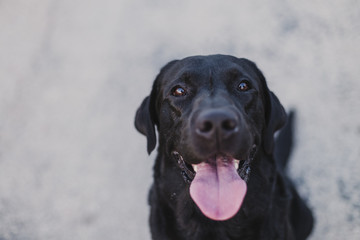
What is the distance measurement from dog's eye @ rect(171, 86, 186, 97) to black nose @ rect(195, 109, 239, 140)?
0.52 metres

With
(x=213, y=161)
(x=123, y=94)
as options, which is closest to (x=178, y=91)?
(x=213, y=161)

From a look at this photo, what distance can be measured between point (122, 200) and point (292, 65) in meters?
2.40

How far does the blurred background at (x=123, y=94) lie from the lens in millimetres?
3289

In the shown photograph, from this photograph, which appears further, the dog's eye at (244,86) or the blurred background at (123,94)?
the blurred background at (123,94)

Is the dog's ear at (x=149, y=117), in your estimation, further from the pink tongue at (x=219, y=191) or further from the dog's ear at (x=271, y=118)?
the dog's ear at (x=271, y=118)

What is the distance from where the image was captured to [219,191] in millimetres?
1929

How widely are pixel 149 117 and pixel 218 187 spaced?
0.73 meters

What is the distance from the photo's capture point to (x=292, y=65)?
13.0ft

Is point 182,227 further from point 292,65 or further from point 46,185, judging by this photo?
point 292,65

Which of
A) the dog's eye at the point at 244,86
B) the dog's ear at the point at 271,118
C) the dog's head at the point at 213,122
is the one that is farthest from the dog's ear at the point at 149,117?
the dog's ear at the point at 271,118

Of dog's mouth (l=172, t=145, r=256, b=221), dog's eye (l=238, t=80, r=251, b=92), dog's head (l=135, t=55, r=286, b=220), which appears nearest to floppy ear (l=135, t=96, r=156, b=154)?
dog's head (l=135, t=55, r=286, b=220)

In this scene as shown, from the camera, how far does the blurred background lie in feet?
10.8

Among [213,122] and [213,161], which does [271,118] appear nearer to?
[213,161]

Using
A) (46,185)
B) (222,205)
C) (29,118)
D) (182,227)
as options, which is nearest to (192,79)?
(222,205)
